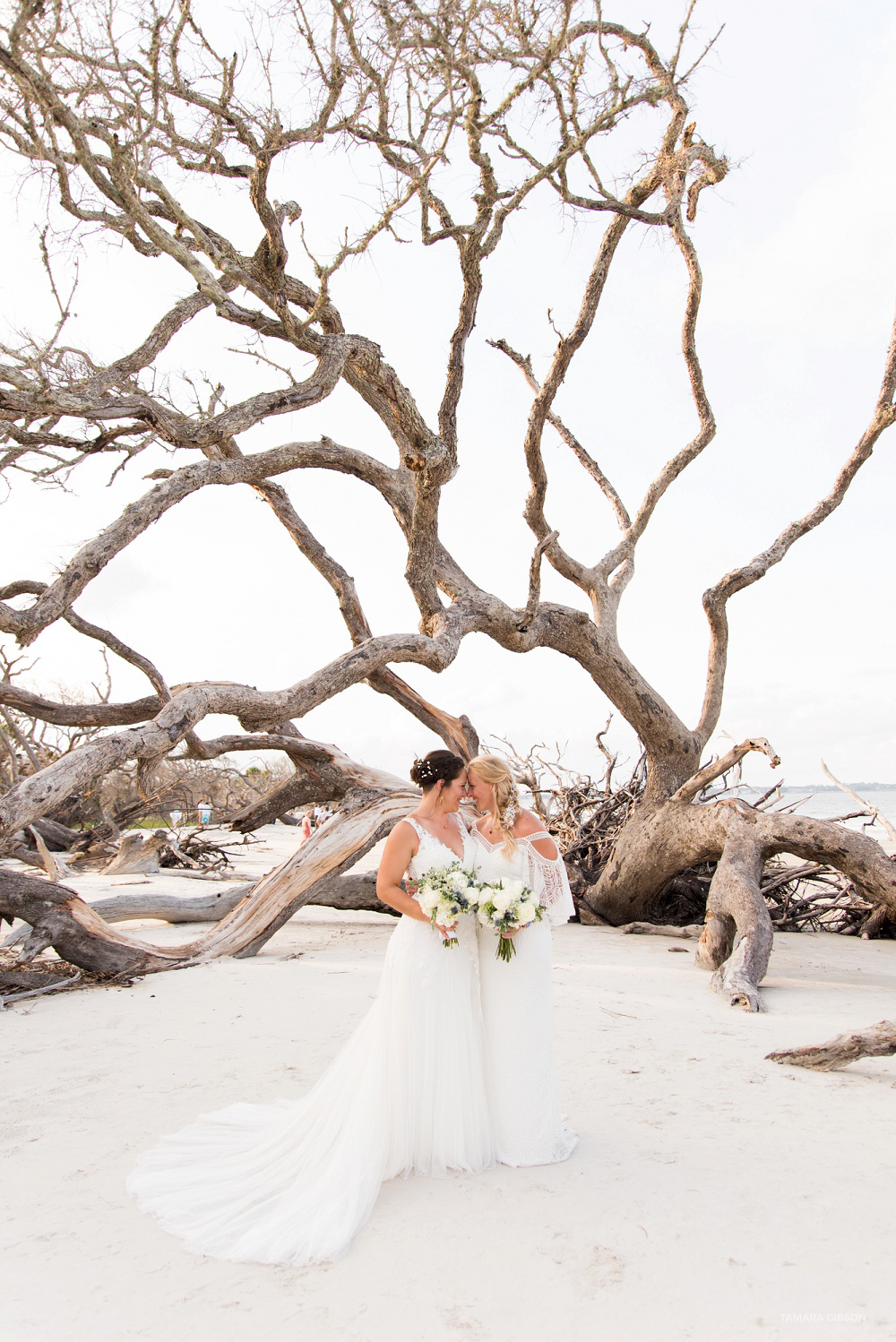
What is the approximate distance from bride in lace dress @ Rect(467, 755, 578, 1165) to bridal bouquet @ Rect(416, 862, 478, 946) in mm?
201

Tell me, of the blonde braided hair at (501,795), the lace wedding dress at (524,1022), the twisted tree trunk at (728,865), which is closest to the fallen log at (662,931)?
the twisted tree trunk at (728,865)

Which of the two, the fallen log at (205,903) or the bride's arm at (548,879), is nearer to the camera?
the bride's arm at (548,879)

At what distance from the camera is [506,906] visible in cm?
344

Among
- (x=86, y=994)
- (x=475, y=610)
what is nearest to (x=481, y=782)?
(x=86, y=994)

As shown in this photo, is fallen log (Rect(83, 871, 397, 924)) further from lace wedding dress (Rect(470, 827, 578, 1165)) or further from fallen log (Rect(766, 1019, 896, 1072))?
lace wedding dress (Rect(470, 827, 578, 1165))

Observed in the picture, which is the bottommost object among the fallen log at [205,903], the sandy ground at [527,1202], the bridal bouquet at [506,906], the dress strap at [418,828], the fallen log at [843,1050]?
the sandy ground at [527,1202]

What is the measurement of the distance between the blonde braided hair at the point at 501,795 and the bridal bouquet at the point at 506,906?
0.24 m

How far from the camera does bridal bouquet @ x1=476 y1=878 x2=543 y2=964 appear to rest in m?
3.46

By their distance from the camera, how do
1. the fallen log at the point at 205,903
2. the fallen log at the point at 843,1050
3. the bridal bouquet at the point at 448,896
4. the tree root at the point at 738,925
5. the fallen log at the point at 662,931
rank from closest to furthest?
the bridal bouquet at the point at 448,896
the fallen log at the point at 843,1050
the tree root at the point at 738,925
the fallen log at the point at 205,903
the fallen log at the point at 662,931

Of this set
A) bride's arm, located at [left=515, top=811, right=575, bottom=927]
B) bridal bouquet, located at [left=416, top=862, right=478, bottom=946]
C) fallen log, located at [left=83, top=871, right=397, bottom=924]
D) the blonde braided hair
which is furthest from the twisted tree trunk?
bridal bouquet, located at [left=416, top=862, right=478, bottom=946]

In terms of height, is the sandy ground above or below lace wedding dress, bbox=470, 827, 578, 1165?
below

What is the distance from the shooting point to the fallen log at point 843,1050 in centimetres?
420

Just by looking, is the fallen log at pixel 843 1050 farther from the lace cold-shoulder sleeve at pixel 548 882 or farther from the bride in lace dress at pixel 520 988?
the lace cold-shoulder sleeve at pixel 548 882

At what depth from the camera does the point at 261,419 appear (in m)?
6.04
